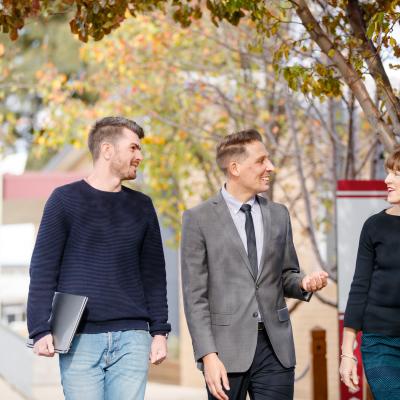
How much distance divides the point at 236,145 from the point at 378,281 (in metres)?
1.16

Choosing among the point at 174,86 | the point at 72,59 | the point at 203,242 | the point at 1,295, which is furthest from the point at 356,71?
the point at 72,59

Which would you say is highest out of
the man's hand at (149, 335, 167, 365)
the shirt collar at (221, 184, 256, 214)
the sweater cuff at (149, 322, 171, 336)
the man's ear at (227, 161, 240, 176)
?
the man's ear at (227, 161, 240, 176)

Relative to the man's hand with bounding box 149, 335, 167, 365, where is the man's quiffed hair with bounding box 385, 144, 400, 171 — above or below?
above

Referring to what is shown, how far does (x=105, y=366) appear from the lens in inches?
208

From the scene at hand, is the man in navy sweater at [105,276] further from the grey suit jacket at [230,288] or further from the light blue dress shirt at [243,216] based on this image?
the light blue dress shirt at [243,216]

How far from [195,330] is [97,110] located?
10.2 metres

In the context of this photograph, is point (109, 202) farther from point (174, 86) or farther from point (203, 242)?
point (174, 86)

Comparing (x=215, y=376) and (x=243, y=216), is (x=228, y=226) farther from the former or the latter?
(x=215, y=376)

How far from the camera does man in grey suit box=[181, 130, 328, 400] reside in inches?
210

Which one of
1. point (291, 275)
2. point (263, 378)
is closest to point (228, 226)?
point (291, 275)

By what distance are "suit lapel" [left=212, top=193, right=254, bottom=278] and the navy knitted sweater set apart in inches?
17.0

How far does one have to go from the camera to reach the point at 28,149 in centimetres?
4166

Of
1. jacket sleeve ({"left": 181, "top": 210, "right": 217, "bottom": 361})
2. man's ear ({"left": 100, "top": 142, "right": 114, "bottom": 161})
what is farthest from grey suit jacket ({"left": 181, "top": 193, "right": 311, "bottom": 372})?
man's ear ({"left": 100, "top": 142, "right": 114, "bottom": 161})

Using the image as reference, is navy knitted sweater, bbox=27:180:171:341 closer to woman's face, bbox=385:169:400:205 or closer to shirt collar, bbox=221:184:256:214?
shirt collar, bbox=221:184:256:214
